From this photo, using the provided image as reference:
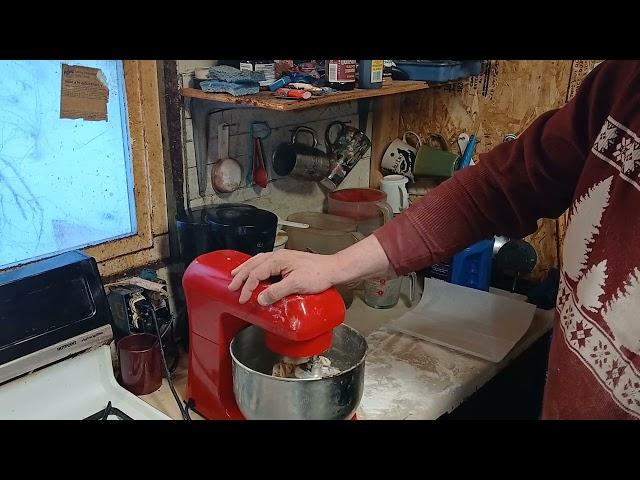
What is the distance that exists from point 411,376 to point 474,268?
1.74 ft

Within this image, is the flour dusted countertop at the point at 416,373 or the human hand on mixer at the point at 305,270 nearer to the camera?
the human hand on mixer at the point at 305,270

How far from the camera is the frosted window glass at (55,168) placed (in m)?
1.16

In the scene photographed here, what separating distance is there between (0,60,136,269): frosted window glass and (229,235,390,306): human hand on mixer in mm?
490

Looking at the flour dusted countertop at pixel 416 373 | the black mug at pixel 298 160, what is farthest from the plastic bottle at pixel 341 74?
the flour dusted countertop at pixel 416 373

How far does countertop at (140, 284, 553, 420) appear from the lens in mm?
1169

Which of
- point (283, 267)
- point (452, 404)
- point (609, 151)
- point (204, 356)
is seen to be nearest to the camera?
point (609, 151)

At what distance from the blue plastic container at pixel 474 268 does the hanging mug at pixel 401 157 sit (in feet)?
1.41

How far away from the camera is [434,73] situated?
171 cm

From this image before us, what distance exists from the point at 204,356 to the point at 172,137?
546 millimetres

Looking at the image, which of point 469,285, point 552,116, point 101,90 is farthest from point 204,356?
point 469,285

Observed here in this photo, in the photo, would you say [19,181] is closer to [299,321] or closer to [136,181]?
[136,181]

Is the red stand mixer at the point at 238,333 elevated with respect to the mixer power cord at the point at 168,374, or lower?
elevated

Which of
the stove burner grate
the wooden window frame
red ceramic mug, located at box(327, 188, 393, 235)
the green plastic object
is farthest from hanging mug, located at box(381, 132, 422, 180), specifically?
the stove burner grate

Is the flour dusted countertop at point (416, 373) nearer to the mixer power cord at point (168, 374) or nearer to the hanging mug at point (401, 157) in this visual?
the mixer power cord at point (168, 374)
